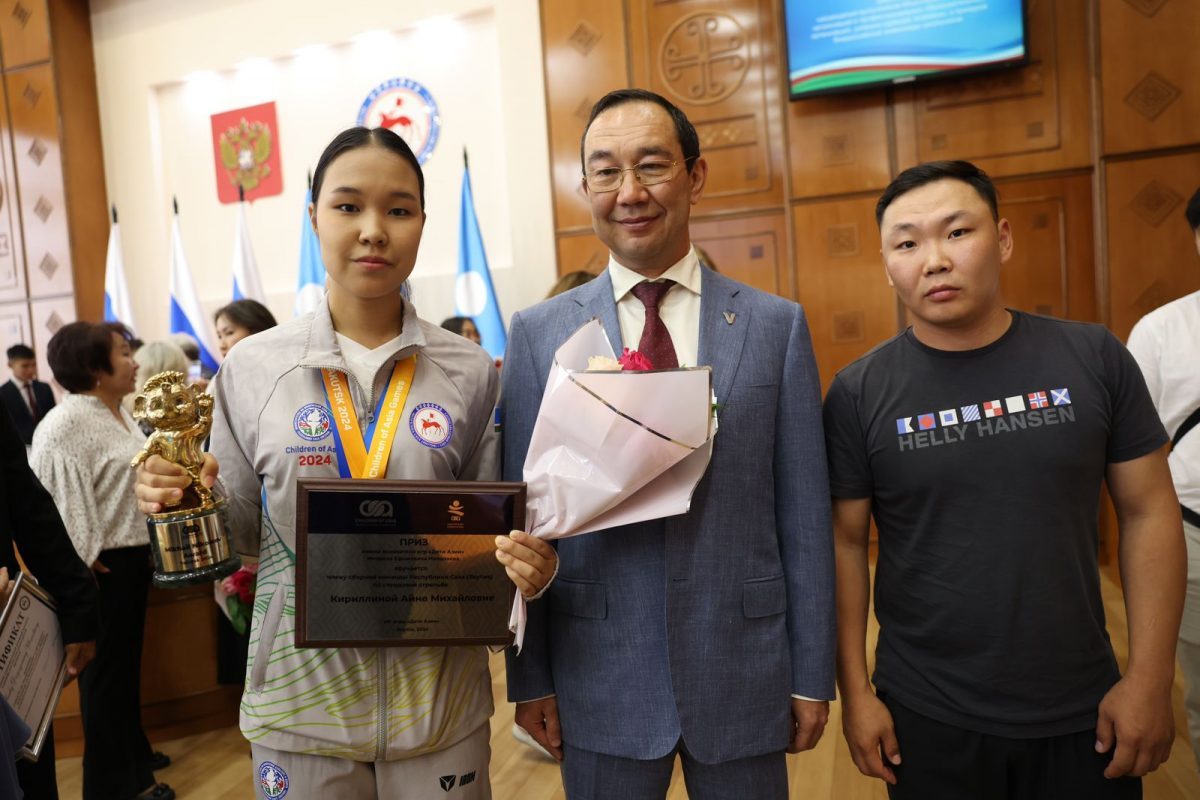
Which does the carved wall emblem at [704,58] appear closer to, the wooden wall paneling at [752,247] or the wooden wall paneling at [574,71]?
the wooden wall paneling at [574,71]

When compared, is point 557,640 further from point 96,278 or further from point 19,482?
point 96,278

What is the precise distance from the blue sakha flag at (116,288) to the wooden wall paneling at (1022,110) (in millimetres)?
6504

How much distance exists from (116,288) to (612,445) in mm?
7207

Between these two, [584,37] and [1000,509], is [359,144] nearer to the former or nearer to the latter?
[1000,509]

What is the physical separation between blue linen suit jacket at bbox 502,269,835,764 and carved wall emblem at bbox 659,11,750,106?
170 inches

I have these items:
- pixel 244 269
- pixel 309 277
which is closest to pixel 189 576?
pixel 309 277

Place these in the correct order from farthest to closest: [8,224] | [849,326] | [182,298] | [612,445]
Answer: [8,224] < [182,298] < [849,326] < [612,445]

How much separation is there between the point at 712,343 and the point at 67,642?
148 cm

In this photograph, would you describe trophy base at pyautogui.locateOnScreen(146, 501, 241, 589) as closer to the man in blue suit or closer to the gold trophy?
the gold trophy

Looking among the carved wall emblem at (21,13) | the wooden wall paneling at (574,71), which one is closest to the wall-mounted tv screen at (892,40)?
the wooden wall paneling at (574,71)

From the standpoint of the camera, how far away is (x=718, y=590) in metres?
1.25

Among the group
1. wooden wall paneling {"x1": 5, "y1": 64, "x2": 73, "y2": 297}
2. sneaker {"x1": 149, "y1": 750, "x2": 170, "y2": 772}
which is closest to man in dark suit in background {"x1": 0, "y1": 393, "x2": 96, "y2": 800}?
sneaker {"x1": 149, "y1": 750, "x2": 170, "y2": 772}

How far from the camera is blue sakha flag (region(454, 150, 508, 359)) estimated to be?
5.71m

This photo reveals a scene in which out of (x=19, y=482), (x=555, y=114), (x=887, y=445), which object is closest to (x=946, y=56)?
(x=555, y=114)
